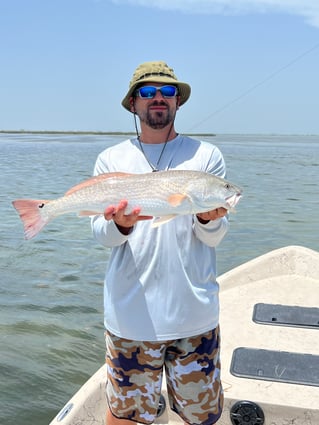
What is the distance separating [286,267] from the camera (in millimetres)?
6684

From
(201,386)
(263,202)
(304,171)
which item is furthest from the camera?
(304,171)

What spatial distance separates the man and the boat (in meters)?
0.70

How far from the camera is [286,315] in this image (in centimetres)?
526

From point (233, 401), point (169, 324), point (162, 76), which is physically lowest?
point (233, 401)

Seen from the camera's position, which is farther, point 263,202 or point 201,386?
point 263,202

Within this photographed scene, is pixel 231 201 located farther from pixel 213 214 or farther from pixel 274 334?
pixel 274 334

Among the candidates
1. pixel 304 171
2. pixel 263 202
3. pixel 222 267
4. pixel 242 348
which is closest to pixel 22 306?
pixel 222 267

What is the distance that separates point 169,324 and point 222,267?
7168 millimetres

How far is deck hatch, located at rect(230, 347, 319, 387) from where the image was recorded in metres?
4.07

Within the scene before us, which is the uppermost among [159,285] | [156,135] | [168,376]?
[156,135]

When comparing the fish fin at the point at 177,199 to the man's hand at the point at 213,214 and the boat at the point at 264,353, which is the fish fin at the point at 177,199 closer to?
the man's hand at the point at 213,214

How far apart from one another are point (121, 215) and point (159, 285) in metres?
0.47

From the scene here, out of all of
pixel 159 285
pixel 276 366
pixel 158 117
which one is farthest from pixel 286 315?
pixel 158 117

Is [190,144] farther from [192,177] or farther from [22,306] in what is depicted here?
[22,306]
